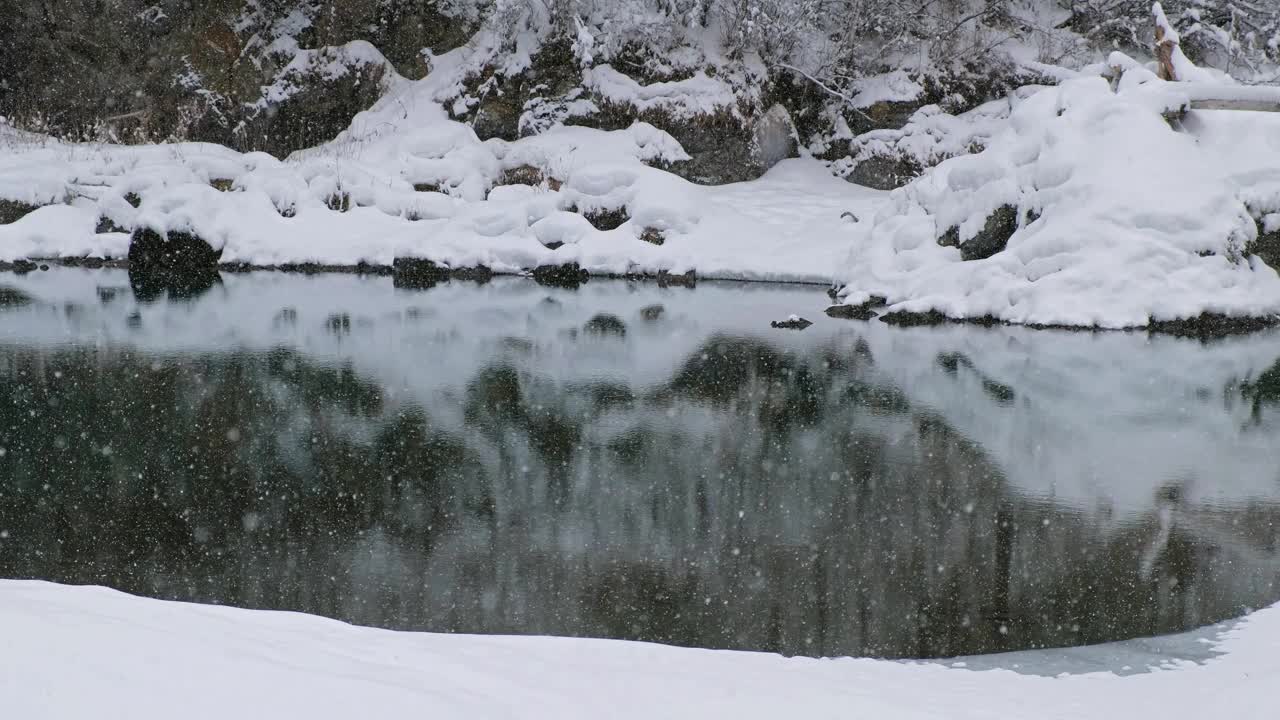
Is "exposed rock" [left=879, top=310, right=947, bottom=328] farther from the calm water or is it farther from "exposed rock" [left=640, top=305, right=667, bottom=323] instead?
"exposed rock" [left=640, top=305, right=667, bottom=323]

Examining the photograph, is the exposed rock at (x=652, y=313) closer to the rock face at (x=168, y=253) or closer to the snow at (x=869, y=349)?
the snow at (x=869, y=349)

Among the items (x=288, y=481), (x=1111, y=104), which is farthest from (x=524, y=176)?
(x=288, y=481)

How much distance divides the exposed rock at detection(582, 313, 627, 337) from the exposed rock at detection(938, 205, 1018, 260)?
4912 mm

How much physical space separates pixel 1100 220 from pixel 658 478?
8.77 metres

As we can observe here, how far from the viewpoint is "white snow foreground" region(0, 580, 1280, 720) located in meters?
2.20

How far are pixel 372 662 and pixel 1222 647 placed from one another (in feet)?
11.2

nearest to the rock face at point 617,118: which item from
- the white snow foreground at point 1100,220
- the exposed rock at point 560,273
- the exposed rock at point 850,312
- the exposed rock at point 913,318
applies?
the exposed rock at point 560,273

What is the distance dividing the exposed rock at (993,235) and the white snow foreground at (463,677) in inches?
402

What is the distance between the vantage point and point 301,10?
80.6 feet

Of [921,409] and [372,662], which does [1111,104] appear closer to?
[921,409]

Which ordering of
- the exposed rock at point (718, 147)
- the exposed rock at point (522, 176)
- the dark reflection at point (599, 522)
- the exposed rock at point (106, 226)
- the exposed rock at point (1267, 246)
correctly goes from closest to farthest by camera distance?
the dark reflection at point (599, 522), the exposed rock at point (1267, 246), the exposed rock at point (106, 226), the exposed rock at point (522, 176), the exposed rock at point (718, 147)

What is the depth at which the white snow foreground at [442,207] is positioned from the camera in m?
17.2

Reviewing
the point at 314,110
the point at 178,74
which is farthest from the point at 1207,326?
the point at 178,74

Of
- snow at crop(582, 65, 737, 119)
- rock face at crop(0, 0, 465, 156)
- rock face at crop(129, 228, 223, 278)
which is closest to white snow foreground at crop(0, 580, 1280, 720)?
rock face at crop(129, 228, 223, 278)
